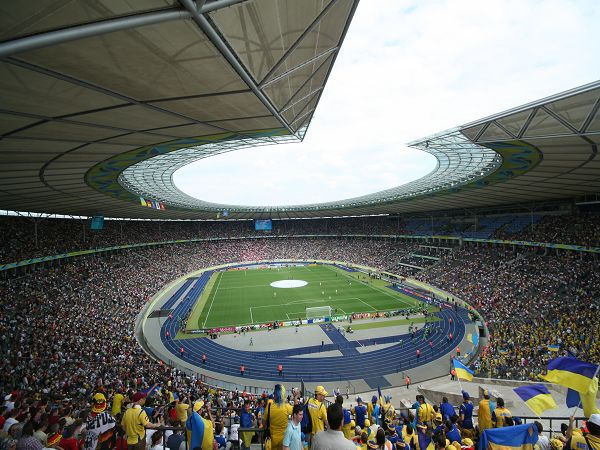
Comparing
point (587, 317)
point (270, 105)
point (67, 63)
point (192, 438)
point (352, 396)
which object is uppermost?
point (270, 105)

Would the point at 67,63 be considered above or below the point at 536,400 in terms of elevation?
above

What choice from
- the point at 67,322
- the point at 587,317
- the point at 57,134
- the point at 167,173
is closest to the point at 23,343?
the point at 67,322

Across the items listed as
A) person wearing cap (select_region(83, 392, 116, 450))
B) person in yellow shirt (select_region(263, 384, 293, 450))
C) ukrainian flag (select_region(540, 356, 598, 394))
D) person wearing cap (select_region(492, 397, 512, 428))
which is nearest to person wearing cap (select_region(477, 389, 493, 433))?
person wearing cap (select_region(492, 397, 512, 428))

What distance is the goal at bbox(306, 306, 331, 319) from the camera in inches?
1275

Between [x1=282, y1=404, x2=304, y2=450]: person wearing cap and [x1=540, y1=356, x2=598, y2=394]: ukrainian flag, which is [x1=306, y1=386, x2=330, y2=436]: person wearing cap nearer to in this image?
[x1=282, y1=404, x2=304, y2=450]: person wearing cap

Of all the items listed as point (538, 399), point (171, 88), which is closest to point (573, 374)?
point (538, 399)

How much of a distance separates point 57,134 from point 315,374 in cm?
1913

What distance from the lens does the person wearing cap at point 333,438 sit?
2828 mm

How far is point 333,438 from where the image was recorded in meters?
2.86

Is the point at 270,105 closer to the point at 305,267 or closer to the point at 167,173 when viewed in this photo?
the point at 167,173

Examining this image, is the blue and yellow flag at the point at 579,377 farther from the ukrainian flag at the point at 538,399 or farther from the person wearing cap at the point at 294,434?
the person wearing cap at the point at 294,434

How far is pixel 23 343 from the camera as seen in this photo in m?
18.7

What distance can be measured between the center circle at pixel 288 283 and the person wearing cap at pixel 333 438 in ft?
142

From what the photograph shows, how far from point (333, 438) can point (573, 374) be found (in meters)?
7.81
